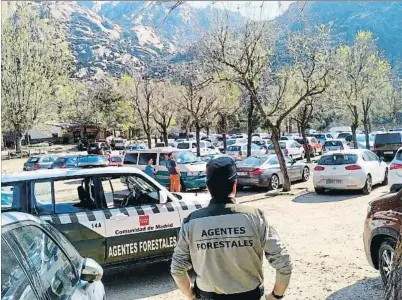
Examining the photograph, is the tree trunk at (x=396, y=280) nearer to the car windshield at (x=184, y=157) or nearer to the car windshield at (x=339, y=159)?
the car windshield at (x=339, y=159)

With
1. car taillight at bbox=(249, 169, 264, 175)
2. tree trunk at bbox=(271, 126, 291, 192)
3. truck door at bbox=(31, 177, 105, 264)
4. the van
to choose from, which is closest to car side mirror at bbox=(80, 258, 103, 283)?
truck door at bbox=(31, 177, 105, 264)

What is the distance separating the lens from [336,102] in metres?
29.6

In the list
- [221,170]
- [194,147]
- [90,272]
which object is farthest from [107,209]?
[194,147]

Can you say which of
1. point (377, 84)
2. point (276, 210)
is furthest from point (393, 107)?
point (276, 210)

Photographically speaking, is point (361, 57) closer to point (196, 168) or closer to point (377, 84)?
point (377, 84)

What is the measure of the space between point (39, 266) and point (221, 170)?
4.17 ft

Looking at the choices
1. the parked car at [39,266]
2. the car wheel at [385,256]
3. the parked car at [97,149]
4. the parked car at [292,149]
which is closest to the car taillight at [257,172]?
the car wheel at [385,256]

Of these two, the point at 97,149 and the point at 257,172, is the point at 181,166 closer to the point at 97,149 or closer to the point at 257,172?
the point at 257,172

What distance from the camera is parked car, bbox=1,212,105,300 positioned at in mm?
2465

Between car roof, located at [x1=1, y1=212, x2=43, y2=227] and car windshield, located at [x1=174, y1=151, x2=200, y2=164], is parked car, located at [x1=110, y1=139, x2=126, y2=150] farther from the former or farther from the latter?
car roof, located at [x1=1, y1=212, x2=43, y2=227]

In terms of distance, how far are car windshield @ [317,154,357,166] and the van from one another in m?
4.46

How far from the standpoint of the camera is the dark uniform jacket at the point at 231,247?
109 inches

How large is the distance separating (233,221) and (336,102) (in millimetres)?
28311

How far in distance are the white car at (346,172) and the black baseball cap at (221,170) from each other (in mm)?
12703
